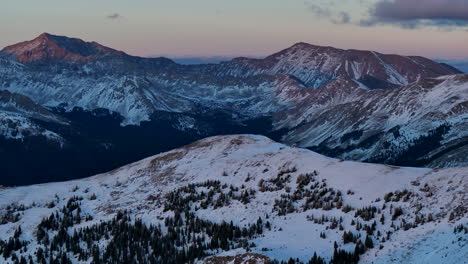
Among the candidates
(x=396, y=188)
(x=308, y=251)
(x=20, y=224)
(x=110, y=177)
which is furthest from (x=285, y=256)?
(x=110, y=177)

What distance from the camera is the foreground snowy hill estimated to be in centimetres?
5640

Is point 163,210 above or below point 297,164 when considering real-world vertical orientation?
below

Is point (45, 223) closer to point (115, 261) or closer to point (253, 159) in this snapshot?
point (115, 261)

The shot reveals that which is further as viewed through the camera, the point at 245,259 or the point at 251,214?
the point at 251,214

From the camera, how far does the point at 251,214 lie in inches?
2911

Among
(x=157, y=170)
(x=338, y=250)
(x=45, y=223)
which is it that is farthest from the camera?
(x=157, y=170)

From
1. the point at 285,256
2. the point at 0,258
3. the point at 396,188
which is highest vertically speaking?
the point at 396,188

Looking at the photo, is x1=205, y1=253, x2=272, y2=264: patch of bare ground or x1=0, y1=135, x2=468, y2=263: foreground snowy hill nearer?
x1=205, y1=253, x2=272, y2=264: patch of bare ground

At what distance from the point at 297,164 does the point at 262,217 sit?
20.9m

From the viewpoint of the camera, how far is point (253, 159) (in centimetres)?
10162

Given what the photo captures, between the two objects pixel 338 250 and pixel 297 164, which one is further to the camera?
pixel 297 164

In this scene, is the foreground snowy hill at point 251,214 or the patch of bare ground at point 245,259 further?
the foreground snowy hill at point 251,214

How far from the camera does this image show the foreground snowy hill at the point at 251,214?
56.4 meters

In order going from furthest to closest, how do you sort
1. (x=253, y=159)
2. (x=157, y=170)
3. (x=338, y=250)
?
1. (x=157, y=170)
2. (x=253, y=159)
3. (x=338, y=250)
